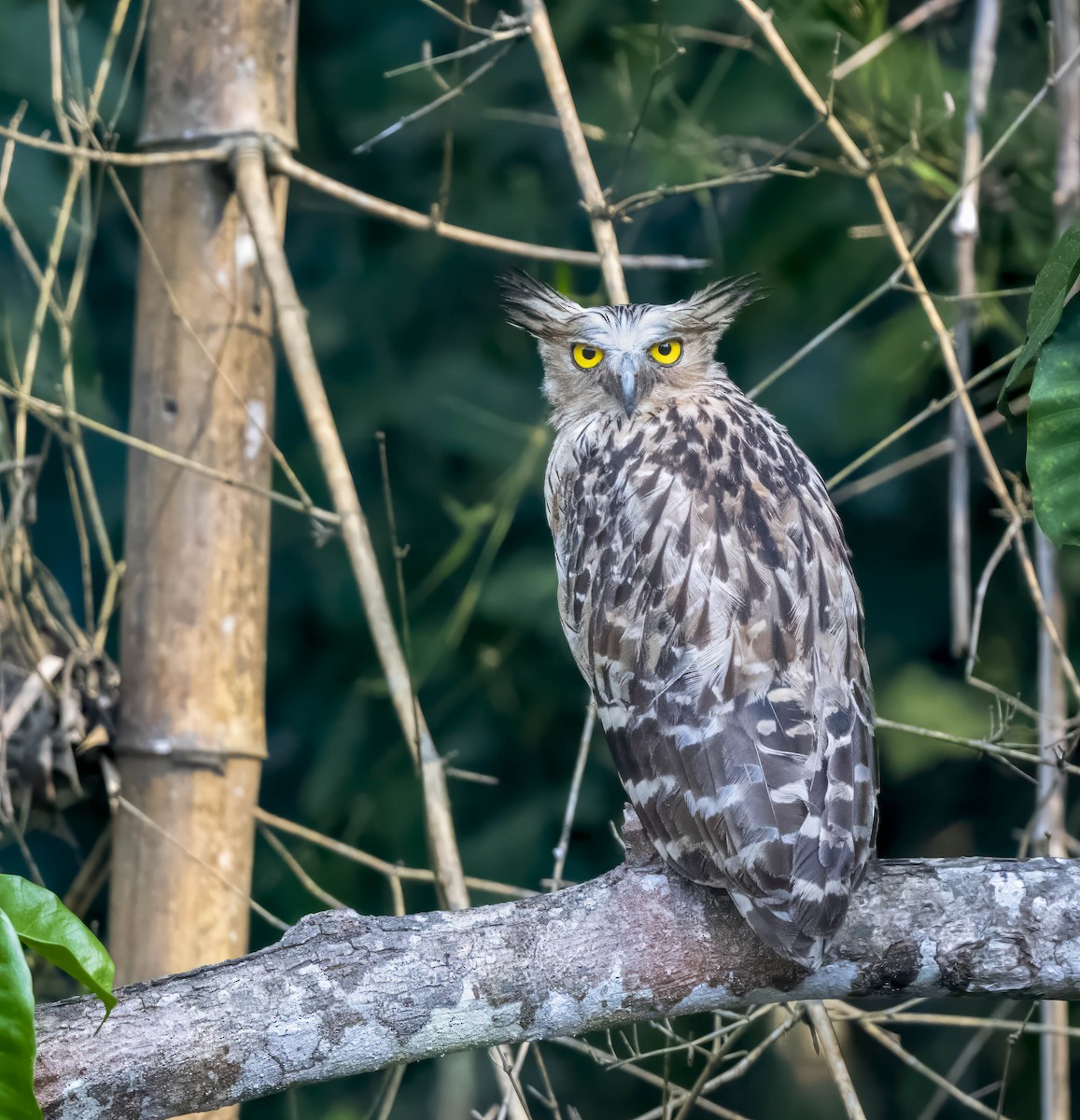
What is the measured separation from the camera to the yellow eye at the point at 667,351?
5.96 ft

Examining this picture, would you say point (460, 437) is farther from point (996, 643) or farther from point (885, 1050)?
point (885, 1050)

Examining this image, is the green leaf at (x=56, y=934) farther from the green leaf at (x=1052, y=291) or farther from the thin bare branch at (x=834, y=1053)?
the green leaf at (x=1052, y=291)

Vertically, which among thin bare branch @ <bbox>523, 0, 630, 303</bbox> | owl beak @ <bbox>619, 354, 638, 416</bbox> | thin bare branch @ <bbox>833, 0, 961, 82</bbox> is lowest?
owl beak @ <bbox>619, 354, 638, 416</bbox>

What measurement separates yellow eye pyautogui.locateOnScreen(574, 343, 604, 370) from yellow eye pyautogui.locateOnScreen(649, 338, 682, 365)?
0.08 m

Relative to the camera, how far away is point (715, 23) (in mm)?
2613

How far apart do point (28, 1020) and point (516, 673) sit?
1.72 meters

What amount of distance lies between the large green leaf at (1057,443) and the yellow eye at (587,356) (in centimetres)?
68

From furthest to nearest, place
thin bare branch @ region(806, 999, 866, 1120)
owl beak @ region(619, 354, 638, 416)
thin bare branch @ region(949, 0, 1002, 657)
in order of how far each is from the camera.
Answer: thin bare branch @ region(949, 0, 1002, 657)
owl beak @ region(619, 354, 638, 416)
thin bare branch @ region(806, 999, 866, 1120)

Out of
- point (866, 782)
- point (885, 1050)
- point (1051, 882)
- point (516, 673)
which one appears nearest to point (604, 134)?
point (516, 673)

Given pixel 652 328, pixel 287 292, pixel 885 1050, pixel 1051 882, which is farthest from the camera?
pixel 885 1050

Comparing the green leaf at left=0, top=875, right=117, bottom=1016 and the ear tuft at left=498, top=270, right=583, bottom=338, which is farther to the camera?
the ear tuft at left=498, top=270, right=583, bottom=338

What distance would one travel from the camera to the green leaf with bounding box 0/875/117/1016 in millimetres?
979

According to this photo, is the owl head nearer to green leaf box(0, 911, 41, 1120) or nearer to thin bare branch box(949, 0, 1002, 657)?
thin bare branch box(949, 0, 1002, 657)

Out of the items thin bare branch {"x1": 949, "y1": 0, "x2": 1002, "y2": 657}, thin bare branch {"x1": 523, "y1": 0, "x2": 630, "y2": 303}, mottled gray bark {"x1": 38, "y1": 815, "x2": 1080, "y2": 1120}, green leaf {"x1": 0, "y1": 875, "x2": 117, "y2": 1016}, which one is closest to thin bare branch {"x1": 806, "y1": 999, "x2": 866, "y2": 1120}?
mottled gray bark {"x1": 38, "y1": 815, "x2": 1080, "y2": 1120}
